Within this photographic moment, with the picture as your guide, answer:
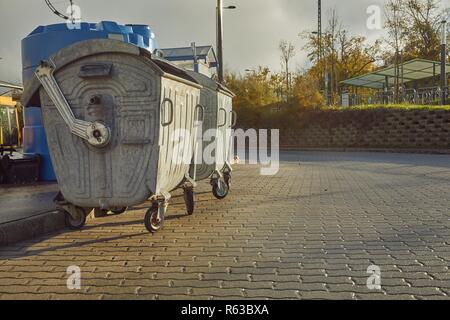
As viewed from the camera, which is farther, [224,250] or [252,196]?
[252,196]

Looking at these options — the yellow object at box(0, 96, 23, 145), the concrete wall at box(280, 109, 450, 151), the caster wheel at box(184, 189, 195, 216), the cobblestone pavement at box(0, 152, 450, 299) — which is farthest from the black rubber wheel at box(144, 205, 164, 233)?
the concrete wall at box(280, 109, 450, 151)

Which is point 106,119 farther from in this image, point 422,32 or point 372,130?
point 422,32

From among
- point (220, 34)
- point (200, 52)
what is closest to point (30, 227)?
point (220, 34)

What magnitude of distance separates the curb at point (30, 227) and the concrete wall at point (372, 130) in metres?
17.6

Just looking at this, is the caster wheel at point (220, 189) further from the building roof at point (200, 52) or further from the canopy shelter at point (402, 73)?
the canopy shelter at point (402, 73)

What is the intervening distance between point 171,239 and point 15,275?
62.3 inches

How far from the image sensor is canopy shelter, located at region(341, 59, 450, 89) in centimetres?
→ 2523

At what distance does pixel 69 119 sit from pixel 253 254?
2.40 meters

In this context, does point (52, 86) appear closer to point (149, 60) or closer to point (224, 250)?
point (149, 60)

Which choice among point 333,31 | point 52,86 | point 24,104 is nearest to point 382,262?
point 52,86

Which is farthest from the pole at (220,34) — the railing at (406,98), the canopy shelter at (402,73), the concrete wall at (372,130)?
the canopy shelter at (402,73)

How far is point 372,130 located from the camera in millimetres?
19859

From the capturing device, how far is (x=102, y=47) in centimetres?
401

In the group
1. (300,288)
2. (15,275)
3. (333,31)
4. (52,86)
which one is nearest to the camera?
(300,288)
